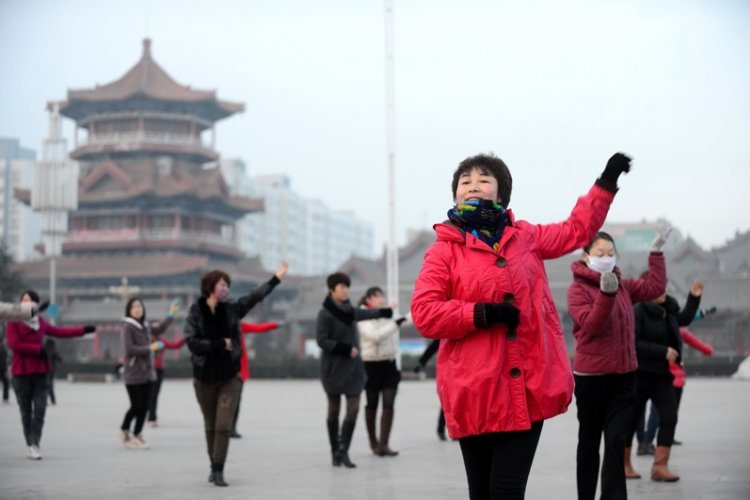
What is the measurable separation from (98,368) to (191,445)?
31.8 meters

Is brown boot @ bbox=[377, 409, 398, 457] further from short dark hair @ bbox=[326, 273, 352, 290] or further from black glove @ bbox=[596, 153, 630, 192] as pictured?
black glove @ bbox=[596, 153, 630, 192]

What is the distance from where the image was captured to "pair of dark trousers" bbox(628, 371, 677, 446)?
818 centimetres

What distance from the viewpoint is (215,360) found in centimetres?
865

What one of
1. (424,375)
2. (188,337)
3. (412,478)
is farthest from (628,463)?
(424,375)

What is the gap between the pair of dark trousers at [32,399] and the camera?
10570mm

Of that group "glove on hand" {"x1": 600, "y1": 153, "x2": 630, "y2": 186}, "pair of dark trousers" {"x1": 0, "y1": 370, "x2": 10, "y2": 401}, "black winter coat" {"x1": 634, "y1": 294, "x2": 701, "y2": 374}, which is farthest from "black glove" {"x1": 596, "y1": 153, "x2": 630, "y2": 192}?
"pair of dark trousers" {"x1": 0, "y1": 370, "x2": 10, "y2": 401}

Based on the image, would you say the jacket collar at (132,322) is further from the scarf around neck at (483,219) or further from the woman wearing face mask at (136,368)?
the scarf around neck at (483,219)

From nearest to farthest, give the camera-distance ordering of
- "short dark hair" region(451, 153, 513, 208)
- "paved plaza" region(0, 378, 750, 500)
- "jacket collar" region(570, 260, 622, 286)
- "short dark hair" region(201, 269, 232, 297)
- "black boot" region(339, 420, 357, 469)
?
"short dark hair" region(451, 153, 513, 208) → "jacket collar" region(570, 260, 622, 286) → "paved plaza" region(0, 378, 750, 500) → "short dark hair" region(201, 269, 232, 297) → "black boot" region(339, 420, 357, 469)

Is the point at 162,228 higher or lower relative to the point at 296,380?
higher

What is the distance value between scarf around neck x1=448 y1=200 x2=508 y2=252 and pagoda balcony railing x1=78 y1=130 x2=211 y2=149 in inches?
2229

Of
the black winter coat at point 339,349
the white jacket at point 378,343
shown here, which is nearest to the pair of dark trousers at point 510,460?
the black winter coat at point 339,349

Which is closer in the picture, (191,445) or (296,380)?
(191,445)

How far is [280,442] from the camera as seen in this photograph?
1254 cm

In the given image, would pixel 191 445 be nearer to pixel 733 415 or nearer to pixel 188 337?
pixel 188 337
